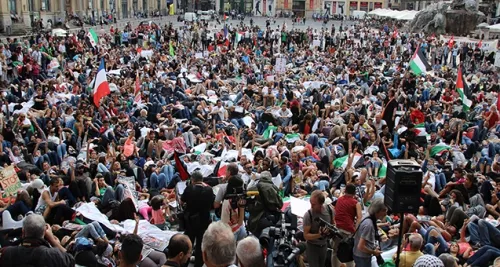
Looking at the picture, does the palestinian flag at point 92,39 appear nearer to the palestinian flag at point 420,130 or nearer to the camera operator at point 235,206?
the palestinian flag at point 420,130

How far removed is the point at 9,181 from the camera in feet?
30.2

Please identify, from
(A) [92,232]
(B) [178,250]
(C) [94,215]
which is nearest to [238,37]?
(C) [94,215]

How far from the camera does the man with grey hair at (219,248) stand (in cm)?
423

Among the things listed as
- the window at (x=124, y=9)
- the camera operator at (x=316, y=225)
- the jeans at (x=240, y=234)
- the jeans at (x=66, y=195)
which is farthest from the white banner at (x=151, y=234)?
the window at (x=124, y=9)

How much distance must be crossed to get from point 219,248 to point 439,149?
10791 millimetres

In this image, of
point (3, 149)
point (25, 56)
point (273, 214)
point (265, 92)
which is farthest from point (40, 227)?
point (25, 56)

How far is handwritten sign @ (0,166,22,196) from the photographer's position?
9.09 m

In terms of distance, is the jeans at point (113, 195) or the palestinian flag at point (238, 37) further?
the palestinian flag at point (238, 37)

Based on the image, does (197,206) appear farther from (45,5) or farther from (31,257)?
(45,5)

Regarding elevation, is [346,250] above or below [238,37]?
below

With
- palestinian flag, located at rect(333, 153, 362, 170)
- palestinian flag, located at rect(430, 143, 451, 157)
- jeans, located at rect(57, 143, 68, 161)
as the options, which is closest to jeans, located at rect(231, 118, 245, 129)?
palestinian flag, located at rect(333, 153, 362, 170)

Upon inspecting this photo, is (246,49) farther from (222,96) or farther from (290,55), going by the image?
(222,96)

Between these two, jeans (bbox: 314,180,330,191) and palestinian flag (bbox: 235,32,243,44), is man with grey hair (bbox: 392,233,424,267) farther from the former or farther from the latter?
palestinian flag (bbox: 235,32,243,44)

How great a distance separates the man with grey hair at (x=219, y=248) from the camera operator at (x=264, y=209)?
2.80 meters
